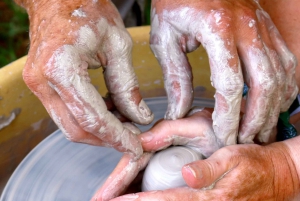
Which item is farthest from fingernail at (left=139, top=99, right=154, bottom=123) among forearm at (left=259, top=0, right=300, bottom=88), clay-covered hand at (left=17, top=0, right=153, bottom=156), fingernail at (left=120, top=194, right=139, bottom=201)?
forearm at (left=259, top=0, right=300, bottom=88)

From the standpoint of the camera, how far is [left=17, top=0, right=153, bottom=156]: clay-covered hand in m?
0.88

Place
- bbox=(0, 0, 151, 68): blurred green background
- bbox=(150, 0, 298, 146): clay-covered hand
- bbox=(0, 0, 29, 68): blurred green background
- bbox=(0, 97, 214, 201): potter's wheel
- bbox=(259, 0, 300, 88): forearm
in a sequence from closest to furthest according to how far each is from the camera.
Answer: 1. bbox=(150, 0, 298, 146): clay-covered hand
2. bbox=(0, 97, 214, 201): potter's wheel
3. bbox=(259, 0, 300, 88): forearm
4. bbox=(0, 0, 151, 68): blurred green background
5. bbox=(0, 0, 29, 68): blurred green background

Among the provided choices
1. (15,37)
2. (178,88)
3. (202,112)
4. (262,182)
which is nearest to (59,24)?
(178,88)

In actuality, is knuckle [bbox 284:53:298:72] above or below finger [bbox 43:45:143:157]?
below

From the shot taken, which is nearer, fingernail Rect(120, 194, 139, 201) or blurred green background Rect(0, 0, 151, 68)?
fingernail Rect(120, 194, 139, 201)

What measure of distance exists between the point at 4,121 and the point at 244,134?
2.69 feet

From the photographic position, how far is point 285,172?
3.54 ft

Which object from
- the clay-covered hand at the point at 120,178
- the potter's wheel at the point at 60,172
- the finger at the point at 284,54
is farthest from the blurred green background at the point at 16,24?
the clay-covered hand at the point at 120,178

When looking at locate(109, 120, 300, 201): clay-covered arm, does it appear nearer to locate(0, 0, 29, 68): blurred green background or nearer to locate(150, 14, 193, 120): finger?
locate(150, 14, 193, 120): finger

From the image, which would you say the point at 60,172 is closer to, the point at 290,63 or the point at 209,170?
the point at 209,170

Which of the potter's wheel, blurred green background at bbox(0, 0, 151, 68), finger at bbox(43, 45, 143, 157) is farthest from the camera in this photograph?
blurred green background at bbox(0, 0, 151, 68)

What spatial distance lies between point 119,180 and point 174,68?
33cm

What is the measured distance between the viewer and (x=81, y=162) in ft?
4.38

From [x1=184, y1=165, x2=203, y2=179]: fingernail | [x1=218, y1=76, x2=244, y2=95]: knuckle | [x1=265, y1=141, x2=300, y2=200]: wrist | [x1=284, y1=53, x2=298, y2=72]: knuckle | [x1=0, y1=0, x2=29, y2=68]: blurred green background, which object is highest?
[x1=218, y1=76, x2=244, y2=95]: knuckle
